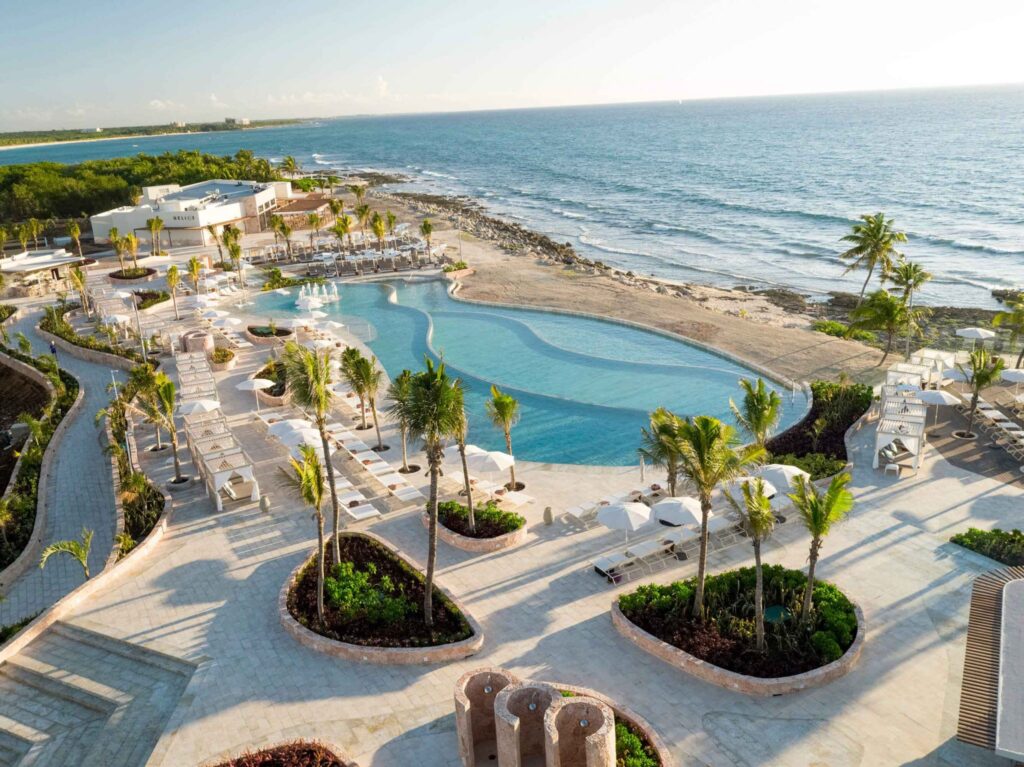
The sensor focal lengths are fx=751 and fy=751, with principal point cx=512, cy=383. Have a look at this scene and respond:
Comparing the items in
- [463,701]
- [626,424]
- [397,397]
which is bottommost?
[626,424]

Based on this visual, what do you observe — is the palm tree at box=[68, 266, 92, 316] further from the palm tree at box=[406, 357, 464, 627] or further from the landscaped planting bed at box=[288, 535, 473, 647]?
the palm tree at box=[406, 357, 464, 627]

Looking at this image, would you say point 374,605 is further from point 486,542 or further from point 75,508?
point 75,508

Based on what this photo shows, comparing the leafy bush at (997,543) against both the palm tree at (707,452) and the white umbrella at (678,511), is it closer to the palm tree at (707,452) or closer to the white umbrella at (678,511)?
the white umbrella at (678,511)

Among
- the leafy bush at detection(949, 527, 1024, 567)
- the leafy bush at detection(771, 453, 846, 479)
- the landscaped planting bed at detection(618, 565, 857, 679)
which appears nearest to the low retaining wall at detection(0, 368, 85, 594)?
the landscaped planting bed at detection(618, 565, 857, 679)

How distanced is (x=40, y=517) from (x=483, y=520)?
14364 millimetres

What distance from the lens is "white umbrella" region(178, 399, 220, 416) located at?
27016mm

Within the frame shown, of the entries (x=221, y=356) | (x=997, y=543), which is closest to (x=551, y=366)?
(x=221, y=356)

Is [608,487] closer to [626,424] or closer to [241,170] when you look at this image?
[626,424]

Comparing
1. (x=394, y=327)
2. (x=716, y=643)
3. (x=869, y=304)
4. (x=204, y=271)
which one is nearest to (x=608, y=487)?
(x=716, y=643)

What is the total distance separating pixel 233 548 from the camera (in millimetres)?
20938

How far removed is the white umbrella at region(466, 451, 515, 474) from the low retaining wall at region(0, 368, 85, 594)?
13.2 meters

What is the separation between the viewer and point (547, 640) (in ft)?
55.0

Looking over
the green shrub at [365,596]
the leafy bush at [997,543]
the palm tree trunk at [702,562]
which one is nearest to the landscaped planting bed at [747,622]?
the palm tree trunk at [702,562]

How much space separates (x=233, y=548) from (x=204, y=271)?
38.6m
